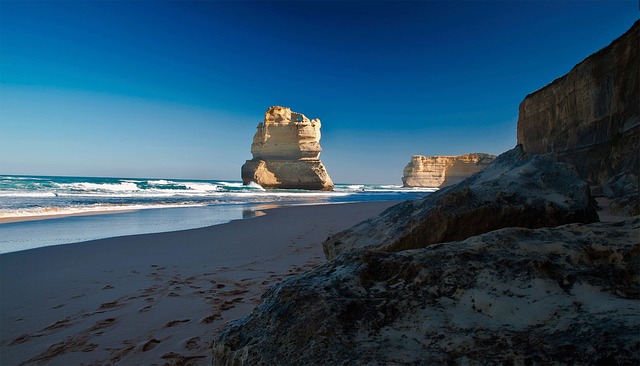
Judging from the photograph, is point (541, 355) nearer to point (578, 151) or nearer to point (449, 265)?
point (449, 265)

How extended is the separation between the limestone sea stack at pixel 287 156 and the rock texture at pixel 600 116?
32.9m

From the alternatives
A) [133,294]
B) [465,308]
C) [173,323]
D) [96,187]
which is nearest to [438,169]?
[96,187]

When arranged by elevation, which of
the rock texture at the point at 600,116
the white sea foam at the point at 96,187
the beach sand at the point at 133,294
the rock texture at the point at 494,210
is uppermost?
the rock texture at the point at 600,116

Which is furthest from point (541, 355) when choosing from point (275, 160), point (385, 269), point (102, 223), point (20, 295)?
point (275, 160)

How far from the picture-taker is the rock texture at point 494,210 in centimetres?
267

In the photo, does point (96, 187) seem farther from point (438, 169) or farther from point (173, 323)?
point (438, 169)

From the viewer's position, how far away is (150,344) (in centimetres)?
226

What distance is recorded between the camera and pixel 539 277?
132 centimetres

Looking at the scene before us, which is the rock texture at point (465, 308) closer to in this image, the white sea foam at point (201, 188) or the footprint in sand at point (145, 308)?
the footprint in sand at point (145, 308)

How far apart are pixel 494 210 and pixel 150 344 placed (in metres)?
2.69

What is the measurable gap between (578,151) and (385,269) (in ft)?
45.6

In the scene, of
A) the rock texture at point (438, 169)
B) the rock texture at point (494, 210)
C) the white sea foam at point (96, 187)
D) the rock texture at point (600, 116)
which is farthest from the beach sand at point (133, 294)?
the rock texture at point (438, 169)

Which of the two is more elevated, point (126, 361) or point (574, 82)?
point (574, 82)

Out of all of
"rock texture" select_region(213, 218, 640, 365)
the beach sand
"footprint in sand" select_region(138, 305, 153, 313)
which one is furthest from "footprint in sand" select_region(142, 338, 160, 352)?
"rock texture" select_region(213, 218, 640, 365)
